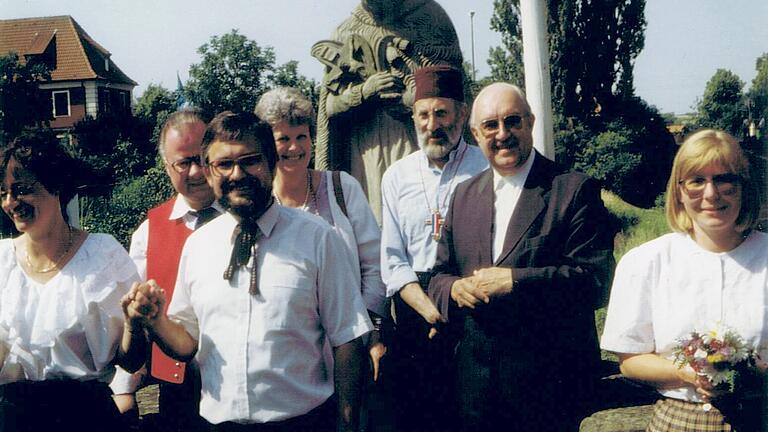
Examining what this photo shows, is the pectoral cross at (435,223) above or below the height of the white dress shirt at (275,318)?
above

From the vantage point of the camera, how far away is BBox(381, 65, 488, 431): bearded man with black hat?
4398mm

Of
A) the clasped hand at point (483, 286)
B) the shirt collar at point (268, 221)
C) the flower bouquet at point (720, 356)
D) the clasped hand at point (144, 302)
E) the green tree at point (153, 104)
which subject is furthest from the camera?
the green tree at point (153, 104)

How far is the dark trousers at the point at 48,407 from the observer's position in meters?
3.34

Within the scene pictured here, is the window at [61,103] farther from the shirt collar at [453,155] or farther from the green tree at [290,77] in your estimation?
the shirt collar at [453,155]

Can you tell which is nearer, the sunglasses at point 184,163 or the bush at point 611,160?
the sunglasses at point 184,163

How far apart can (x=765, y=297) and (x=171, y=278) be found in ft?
7.78

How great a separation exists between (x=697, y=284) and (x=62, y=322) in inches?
91.6

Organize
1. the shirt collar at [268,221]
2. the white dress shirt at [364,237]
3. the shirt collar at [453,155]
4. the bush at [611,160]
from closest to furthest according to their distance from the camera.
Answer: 1. the shirt collar at [268,221]
2. the white dress shirt at [364,237]
3. the shirt collar at [453,155]
4. the bush at [611,160]

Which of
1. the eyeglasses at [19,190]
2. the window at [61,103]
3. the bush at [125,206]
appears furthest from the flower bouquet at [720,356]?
the window at [61,103]

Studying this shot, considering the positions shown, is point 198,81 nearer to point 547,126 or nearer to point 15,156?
point 547,126

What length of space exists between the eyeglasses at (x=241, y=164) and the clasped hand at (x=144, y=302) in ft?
1.48

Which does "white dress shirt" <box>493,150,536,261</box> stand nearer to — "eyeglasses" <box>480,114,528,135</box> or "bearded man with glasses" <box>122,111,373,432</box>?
"eyeglasses" <box>480,114,528,135</box>

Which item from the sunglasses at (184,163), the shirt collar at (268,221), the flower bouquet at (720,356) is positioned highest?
the sunglasses at (184,163)

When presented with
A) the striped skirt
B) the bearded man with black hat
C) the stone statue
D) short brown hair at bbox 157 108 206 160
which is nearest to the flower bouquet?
the striped skirt
